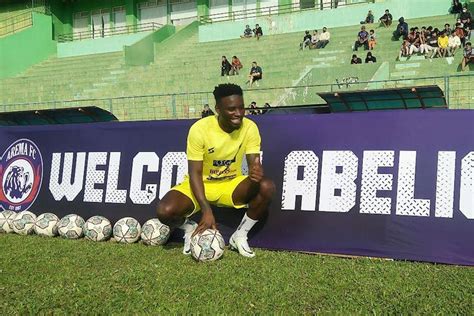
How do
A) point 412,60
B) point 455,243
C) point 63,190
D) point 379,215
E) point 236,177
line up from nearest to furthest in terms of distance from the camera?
point 455,243 < point 379,215 < point 236,177 < point 63,190 < point 412,60

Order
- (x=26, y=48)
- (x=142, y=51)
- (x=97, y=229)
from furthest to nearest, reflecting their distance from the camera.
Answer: (x=26, y=48) < (x=142, y=51) < (x=97, y=229)

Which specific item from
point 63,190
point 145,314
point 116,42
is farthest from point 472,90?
point 116,42

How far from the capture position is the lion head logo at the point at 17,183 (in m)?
8.19

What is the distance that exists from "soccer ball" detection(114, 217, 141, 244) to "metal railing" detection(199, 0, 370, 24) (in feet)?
69.3

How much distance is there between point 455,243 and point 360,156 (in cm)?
132

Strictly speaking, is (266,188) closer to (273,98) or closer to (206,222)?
(206,222)

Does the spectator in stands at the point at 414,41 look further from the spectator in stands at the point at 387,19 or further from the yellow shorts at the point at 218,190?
the yellow shorts at the point at 218,190

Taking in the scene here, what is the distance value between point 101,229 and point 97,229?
0.05 metres

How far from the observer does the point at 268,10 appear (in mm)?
28750

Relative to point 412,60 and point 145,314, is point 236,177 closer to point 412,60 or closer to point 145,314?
point 145,314

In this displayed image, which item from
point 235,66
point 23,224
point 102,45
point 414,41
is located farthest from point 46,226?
point 102,45

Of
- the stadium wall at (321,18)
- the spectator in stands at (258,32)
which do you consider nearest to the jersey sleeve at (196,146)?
the stadium wall at (321,18)

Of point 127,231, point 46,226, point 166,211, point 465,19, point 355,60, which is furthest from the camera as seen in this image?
point 465,19

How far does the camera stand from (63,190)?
25.7ft
